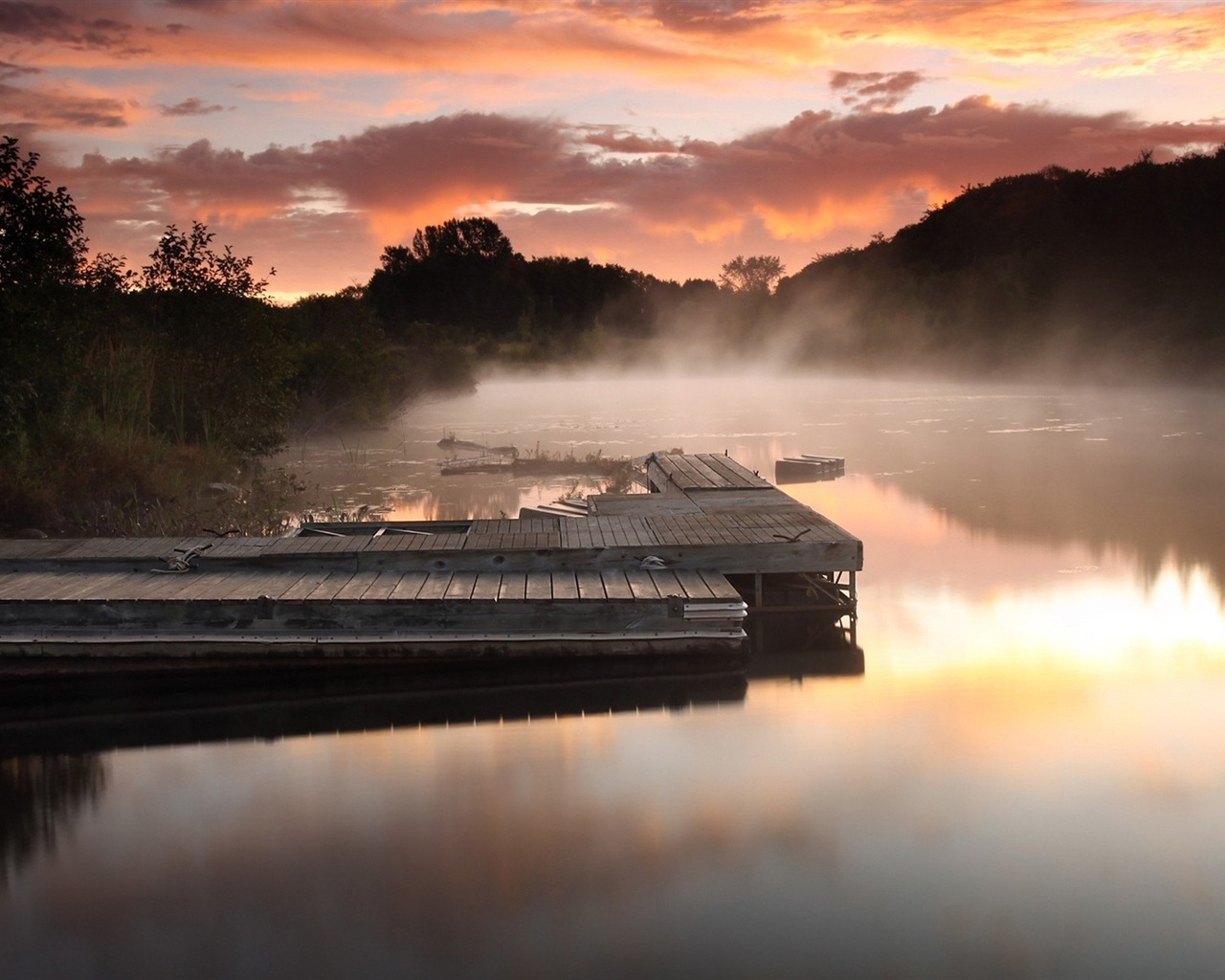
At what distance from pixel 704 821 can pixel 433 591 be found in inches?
123

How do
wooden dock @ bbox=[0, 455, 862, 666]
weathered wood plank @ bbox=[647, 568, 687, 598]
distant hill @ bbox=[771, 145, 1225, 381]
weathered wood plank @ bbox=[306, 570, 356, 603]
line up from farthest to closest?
distant hill @ bbox=[771, 145, 1225, 381] → weathered wood plank @ bbox=[647, 568, 687, 598] → weathered wood plank @ bbox=[306, 570, 356, 603] → wooden dock @ bbox=[0, 455, 862, 666]

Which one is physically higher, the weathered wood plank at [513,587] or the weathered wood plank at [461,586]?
the weathered wood plank at [461,586]

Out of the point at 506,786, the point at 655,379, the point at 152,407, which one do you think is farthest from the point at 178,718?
the point at 655,379

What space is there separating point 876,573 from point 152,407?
10.2 metres

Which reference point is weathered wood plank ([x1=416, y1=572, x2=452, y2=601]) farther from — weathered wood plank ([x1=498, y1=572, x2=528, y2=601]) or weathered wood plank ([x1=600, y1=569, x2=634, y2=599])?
weathered wood plank ([x1=600, y1=569, x2=634, y2=599])

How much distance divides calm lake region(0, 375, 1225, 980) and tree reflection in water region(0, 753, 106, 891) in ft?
0.08

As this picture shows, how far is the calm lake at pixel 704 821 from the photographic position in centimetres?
518

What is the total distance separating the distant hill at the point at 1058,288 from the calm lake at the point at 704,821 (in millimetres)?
41374

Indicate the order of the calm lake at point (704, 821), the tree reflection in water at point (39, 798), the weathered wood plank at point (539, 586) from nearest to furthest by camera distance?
the calm lake at point (704, 821) → the tree reflection in water at point (39, 798) → the weathered wood plank at point (539, 586)

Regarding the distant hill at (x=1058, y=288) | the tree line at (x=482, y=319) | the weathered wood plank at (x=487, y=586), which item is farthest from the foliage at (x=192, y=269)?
the distant hill at (x=1058, y=288)

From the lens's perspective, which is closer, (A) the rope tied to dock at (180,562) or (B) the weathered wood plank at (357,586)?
(B) the weathered wood plank at (357,586)

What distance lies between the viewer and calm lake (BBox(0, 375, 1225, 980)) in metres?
5.18

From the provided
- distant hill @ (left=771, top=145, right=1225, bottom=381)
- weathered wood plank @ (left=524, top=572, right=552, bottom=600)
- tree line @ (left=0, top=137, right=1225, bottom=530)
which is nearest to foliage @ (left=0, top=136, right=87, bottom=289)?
tree line @ (left=0, top=137, right=1225, bottom=530)

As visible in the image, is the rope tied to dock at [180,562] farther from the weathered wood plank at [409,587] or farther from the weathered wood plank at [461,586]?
the weathered wood plank at [461,586]
